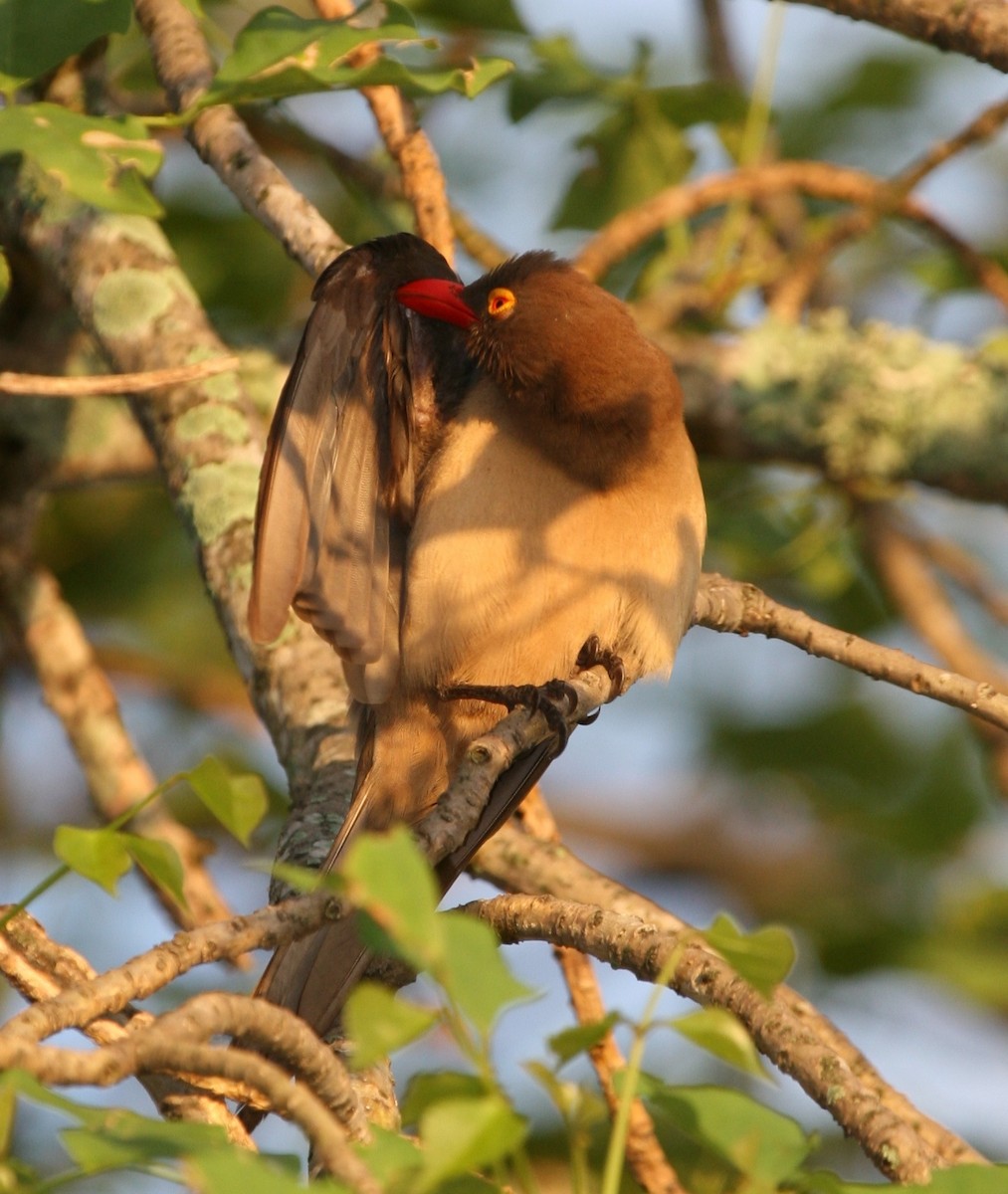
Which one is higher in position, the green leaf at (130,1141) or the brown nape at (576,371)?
the brown nape at (576,371)

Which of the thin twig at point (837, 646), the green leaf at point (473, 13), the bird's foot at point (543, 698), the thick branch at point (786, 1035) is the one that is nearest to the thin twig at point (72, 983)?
the thick branch at point (786, 1035)

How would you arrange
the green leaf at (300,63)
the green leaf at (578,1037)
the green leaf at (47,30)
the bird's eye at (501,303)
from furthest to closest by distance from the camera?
1. the bird's eye at (501,303)
2. the green leaf at (47,30)
3. the green leaf at (300,63)
4. the green leaf at (578,1037)

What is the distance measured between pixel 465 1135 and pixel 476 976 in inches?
4.7

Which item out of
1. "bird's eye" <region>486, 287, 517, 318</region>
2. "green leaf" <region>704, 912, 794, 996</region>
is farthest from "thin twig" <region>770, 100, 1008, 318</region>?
"green leaf" <region>704, 912, 794, 996</region>

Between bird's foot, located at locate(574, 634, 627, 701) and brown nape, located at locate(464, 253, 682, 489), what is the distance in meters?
0.32

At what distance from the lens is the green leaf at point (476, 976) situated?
1.16m

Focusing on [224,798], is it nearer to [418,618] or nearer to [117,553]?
[418,618]

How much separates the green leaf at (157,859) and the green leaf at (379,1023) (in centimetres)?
44

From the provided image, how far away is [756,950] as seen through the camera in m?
1.41

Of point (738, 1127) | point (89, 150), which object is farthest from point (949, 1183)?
point (89, 150)

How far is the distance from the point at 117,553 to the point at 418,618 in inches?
70.9

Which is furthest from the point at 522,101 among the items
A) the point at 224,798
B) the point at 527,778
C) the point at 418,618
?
the point at 224,798

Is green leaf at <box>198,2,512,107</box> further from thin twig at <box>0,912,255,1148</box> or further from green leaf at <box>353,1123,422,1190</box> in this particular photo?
green leaf at <box>353,1123,422,1190</box>

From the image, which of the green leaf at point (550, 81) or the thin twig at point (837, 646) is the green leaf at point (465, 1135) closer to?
the thin twig at point (837, 646)
